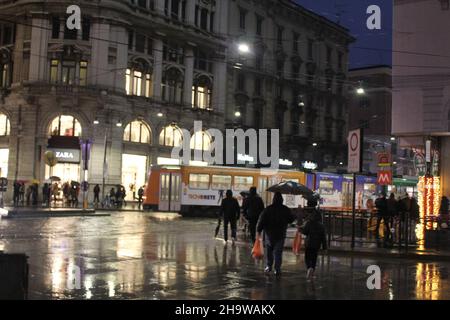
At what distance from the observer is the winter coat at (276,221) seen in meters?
12.6

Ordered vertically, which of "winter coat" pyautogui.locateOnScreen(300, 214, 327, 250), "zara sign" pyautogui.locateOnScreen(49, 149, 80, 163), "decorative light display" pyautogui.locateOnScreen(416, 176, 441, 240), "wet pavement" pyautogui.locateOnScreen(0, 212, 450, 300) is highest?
"zara sign" pyautogui.locateOnScreen(49, 149, 80, 163)

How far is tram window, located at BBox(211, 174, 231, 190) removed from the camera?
38.6 meters

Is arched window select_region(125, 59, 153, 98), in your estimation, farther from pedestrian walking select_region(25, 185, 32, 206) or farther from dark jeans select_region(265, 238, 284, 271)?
dark jeans select_region(265, 238, 284, 271)

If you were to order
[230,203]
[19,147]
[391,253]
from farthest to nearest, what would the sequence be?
[19,147] < [230,203] < [391,253]

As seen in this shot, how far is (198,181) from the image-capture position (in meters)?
38.2

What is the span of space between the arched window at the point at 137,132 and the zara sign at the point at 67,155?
4260mm

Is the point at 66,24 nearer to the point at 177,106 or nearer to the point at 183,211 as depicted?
the point at 177,106

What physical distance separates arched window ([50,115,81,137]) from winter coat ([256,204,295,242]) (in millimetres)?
35174

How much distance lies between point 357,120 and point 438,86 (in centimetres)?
5873

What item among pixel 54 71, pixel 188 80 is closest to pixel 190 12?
pixel 188 80

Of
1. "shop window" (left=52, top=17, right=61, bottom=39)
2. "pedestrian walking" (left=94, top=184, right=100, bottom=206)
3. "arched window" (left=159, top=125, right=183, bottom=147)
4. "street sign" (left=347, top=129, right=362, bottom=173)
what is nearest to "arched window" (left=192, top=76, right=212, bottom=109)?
"arched window" (left=159, top=125, right=183, bottom=147)

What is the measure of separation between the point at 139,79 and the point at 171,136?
613cm
